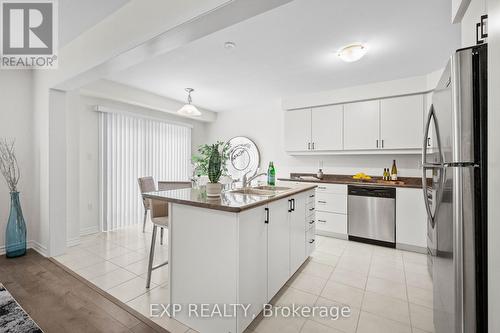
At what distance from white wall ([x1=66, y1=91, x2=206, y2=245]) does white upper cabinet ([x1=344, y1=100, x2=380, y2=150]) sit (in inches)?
157

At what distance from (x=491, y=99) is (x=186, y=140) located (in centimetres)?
518

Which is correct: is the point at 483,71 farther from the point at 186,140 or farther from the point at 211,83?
the point at 186,140

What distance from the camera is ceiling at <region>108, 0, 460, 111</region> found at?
73.5 inches

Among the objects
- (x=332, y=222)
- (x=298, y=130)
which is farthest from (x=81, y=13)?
(x=332, y=222)

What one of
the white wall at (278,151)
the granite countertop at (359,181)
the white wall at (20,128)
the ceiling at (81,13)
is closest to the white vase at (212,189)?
the ceiling at (81,13)

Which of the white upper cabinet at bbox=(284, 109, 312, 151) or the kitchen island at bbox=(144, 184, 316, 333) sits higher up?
the white upper cabinet at bbox=(284, 109, 312, 151)

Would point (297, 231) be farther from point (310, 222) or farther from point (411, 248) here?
point (411, 248)

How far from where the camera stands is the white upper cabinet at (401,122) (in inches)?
128

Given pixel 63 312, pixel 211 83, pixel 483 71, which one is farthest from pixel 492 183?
pixel 211 83

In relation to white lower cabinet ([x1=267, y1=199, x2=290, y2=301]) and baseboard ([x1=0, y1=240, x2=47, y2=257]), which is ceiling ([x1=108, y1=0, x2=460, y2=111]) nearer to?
white lower cabinet ([x1=267, y1=199, x2=290, y2=301])

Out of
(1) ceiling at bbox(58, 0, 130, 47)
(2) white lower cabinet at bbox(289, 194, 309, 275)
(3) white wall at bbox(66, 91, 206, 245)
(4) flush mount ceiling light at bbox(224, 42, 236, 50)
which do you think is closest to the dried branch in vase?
(3) white wall at bbox(66, 91, 206, 245)

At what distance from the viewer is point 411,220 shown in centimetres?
309

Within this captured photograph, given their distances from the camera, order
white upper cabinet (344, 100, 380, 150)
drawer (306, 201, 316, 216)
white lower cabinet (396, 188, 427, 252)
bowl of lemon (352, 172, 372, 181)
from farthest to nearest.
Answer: bowl of lemon (352, 172, 372, 181)
white upper cabinet (344, 100, 380, 150)
white lower cabinet (396, 188, 427, 252)
drawer (306, 201, 316, 216)

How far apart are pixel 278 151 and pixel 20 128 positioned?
4.05 metres
